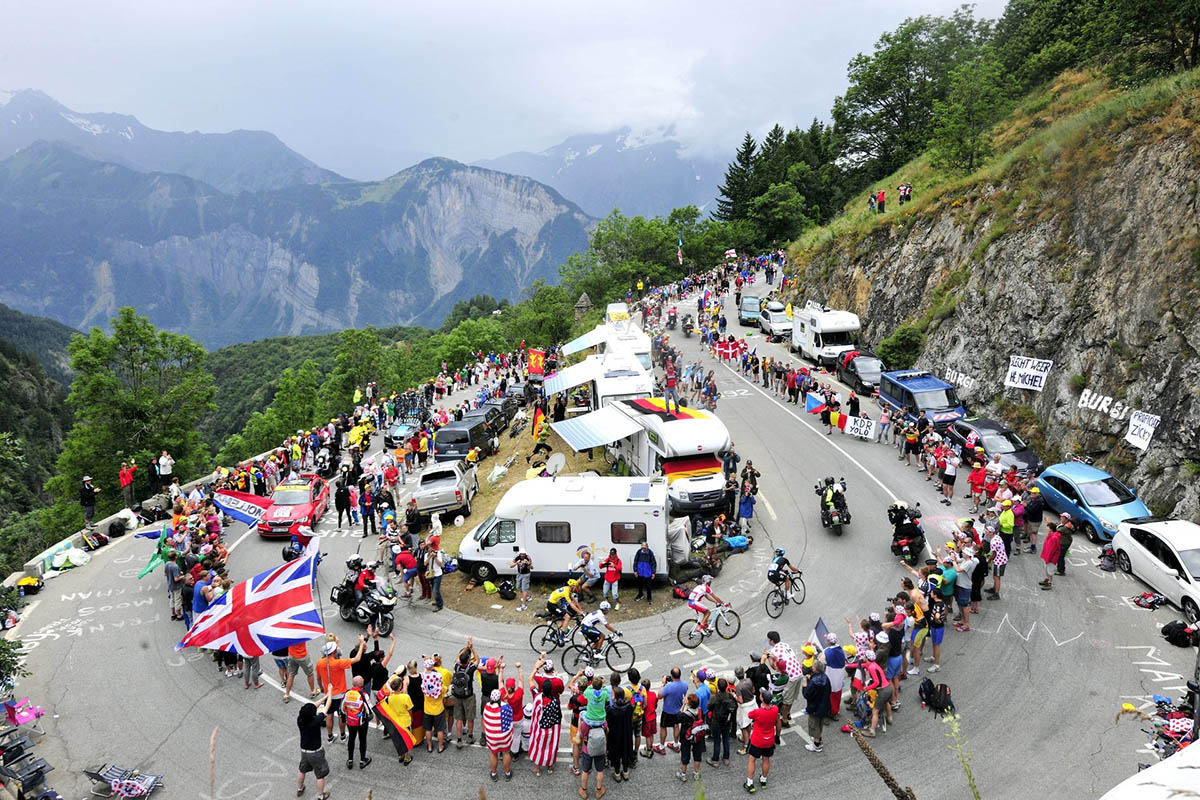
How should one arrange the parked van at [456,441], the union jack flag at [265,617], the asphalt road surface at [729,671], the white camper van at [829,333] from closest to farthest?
the asphalt road surface at [729,671]
the union jack flag at [265,617]
the parked van at [456,441]
the white camper van at [829,333]

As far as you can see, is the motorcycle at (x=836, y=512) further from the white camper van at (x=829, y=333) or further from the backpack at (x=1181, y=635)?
the white camper van at (x=829, y=333)

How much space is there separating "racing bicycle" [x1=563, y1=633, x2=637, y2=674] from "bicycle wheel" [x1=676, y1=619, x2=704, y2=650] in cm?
105

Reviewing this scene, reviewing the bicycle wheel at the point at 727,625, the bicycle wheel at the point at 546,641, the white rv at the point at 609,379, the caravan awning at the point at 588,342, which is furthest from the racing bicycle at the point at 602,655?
the caravan awning at the point at 588,342

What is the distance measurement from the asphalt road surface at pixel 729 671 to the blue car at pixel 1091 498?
0.70m

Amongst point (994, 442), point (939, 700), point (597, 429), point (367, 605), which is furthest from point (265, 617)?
point (994, 442)

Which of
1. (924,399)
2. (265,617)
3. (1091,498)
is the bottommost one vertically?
(1091,498)

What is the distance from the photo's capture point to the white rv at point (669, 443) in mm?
19266

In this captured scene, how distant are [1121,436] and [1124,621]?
885 cm

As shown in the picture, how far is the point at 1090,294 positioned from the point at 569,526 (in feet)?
64.4

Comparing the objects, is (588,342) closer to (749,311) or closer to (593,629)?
(749,311)

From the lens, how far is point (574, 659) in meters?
13.4

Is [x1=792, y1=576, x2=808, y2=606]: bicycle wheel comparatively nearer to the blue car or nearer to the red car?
the blue car

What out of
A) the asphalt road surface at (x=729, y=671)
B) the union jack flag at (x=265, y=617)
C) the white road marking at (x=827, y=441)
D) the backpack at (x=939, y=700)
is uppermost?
the union jack flag at (x=265, y=617)

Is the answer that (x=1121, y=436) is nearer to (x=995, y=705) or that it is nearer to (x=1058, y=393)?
(x=1058, y=393)
